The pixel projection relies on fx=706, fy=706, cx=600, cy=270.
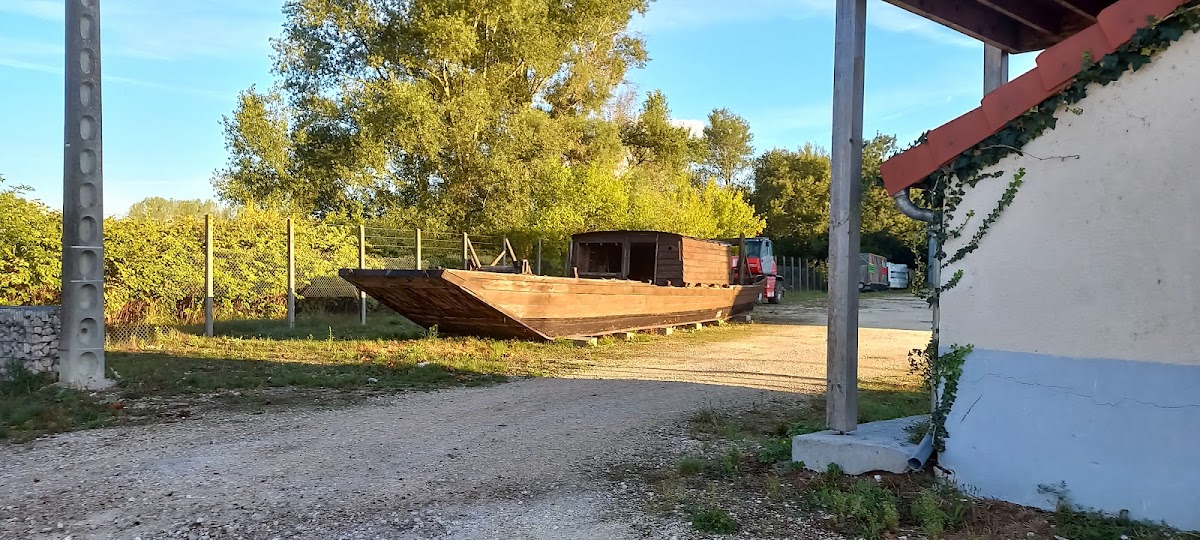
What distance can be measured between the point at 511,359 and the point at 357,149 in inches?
492

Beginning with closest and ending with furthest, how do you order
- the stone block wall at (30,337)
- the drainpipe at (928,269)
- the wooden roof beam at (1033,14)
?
the drainpipe at (928,269), the wooden roof beam at (1033,14), the stone block wall at (30,337)

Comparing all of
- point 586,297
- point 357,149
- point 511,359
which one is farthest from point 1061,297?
point 357,149

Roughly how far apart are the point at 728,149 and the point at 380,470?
56783 millimetres

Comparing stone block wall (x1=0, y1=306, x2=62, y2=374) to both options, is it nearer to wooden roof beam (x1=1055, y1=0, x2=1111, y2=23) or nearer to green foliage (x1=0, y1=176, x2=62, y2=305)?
green foliage (x1=0, y1=176, x2=62, y2=305)

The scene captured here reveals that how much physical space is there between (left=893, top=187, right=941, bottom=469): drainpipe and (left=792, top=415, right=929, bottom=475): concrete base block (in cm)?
5

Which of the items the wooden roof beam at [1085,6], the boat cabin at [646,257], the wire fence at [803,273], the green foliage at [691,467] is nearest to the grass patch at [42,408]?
the green foliage at [691,467]

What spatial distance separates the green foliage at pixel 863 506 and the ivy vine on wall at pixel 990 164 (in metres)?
A: 0.54

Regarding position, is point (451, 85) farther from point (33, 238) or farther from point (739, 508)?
point (739, 508)

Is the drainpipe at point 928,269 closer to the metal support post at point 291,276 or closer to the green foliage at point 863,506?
the green foliage at point 863,506

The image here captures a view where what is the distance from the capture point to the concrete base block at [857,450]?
4348mm

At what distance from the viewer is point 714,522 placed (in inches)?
147

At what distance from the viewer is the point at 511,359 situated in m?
10.4

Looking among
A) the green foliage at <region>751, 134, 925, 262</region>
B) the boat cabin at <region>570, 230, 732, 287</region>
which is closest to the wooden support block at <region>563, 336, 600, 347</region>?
the boat cabin at <region>570, 230, 732, 287</region>

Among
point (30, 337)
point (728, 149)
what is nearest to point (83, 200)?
Answer: point (30, 337)
